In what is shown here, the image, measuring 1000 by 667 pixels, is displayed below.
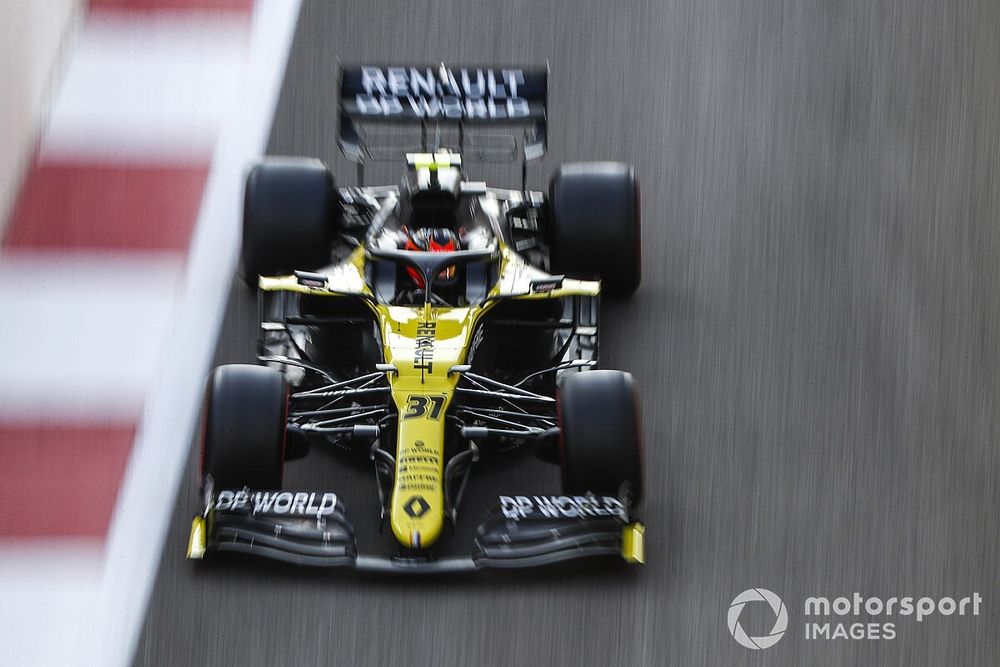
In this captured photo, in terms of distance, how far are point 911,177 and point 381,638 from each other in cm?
444

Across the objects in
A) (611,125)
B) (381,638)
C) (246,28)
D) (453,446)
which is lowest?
(381,638)

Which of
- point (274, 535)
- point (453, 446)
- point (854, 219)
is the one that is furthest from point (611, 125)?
point (274, 535)

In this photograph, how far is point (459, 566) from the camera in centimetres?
550

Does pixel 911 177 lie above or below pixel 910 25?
below

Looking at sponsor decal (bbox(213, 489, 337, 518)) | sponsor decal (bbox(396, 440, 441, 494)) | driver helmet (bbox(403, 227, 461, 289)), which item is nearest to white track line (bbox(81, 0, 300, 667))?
sponsor decal (bbox(213, 489, 337, 518))

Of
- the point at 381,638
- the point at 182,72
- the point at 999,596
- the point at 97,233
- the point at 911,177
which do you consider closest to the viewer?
the point at 381,638

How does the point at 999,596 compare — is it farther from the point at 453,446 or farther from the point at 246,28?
the point at 246,28

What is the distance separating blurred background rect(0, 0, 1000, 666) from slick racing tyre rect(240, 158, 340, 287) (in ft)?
1.22

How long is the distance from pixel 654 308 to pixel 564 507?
6.88 ft

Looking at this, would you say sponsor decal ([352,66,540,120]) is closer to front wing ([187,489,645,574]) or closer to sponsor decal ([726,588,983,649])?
front wing ([187,489,645,574])

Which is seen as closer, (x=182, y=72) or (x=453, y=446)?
(x=453, y=446)

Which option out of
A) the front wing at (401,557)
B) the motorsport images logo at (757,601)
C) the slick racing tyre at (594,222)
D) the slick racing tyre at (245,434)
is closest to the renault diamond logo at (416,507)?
the front wing at (401,557)

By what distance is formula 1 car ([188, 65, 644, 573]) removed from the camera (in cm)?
552

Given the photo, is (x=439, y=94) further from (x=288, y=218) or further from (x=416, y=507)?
(x=416, y=507)
